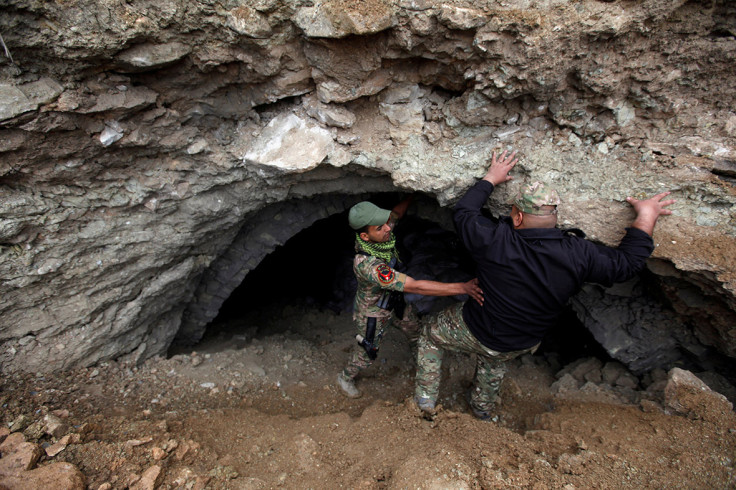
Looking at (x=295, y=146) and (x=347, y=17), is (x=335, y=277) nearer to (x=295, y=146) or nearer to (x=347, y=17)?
(x=295, y=146)

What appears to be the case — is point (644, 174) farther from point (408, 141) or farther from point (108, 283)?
point (108, 283)

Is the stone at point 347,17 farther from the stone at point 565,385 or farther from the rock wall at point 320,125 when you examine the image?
the stone at point 565,385

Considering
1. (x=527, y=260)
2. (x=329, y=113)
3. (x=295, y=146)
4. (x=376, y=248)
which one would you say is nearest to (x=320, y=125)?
(x=329, y=113)

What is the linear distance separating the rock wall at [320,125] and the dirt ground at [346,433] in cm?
47

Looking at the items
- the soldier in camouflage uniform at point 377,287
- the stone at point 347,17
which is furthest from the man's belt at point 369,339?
the stone at point 347,17

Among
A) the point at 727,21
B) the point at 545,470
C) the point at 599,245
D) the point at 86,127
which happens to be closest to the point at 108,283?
the point at 86,127

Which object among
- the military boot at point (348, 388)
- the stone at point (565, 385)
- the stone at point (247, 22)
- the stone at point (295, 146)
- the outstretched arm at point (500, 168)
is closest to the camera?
the stone at point (247, 22)

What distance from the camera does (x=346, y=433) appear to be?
2.53 m

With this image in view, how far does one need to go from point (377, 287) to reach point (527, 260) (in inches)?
47.1

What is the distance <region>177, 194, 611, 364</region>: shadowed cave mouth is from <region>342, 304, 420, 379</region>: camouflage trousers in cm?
65

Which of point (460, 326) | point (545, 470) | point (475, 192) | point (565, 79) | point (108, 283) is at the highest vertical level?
point (565, 79)

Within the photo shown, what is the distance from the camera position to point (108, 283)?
2811mm

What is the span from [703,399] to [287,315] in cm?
416

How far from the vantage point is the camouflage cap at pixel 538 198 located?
2.12m
